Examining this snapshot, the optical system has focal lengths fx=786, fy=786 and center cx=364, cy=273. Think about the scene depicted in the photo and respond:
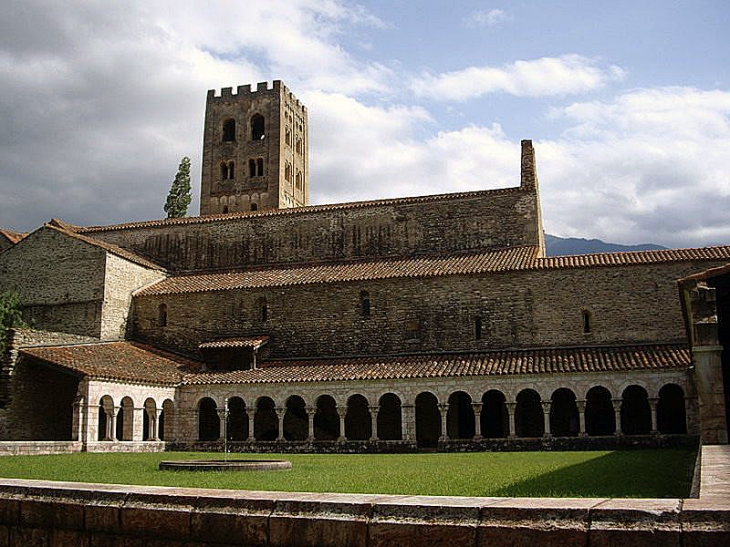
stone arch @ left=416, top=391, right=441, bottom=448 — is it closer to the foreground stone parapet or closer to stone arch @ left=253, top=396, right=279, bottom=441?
stone arch @ left=253, top=396, right=279, bottom=441

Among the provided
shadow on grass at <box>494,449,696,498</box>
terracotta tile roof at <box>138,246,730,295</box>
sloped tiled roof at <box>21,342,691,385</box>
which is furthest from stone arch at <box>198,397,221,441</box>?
shadow on grass at <box>494,449,696,498</box>

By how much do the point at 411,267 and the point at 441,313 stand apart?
9.78 ft

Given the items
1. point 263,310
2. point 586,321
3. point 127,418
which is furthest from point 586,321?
point 127,418

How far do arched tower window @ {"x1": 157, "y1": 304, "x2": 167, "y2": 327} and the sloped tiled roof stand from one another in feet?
8.16

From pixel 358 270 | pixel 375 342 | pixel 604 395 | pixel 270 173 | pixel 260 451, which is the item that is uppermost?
pixel 270 173

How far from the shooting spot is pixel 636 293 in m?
31.1

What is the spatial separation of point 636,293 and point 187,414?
18.8 m

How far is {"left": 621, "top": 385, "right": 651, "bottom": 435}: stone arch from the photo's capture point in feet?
98.5

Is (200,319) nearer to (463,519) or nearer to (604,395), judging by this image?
(604,395)

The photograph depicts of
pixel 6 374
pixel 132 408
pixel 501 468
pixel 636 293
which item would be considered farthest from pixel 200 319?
pixel 501 468

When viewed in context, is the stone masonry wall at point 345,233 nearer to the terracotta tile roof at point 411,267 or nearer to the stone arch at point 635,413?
the terracotta tile roof at point 411,267

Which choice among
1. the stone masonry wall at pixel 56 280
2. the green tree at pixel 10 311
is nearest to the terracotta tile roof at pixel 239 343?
the stone masonry wall at pixel 56 280

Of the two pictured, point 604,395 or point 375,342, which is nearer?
point 604,395

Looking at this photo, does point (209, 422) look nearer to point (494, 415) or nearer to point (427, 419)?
point (427, 419)
